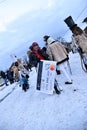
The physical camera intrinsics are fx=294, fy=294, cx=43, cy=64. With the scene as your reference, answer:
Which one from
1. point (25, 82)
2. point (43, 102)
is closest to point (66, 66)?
point (43, 102)

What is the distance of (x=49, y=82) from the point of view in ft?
35.7

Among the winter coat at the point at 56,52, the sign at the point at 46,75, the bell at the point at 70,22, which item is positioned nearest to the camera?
the sign at the point at 46,75

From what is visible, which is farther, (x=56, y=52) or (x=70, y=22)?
(x=70, y=22)

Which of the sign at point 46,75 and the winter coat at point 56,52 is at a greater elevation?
the winter coat at point 56,52

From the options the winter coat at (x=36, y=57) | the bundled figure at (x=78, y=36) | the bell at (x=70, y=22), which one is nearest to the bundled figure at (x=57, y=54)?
the winter coat at (x=36, y=57)

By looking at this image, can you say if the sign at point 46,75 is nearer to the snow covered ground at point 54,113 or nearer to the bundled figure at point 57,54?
the snow covered ground at point 54,113

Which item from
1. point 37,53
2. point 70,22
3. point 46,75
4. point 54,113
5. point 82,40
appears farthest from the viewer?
point 82,40

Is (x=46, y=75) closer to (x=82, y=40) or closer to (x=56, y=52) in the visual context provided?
(x=56, y=52)

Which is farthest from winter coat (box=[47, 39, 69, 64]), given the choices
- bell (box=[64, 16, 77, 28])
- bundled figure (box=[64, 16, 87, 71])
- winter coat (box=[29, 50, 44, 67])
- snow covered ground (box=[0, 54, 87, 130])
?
snow covered ground (box=[0, 54, 87, 130])


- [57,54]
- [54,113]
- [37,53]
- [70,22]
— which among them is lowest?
[54,113]

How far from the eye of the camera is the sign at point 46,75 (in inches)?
423

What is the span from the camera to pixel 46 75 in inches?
428

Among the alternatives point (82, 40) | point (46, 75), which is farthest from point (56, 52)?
point (82, 40)

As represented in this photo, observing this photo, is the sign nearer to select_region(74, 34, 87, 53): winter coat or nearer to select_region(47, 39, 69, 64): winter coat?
select_region(47, 39, 69, 64): winter coat
